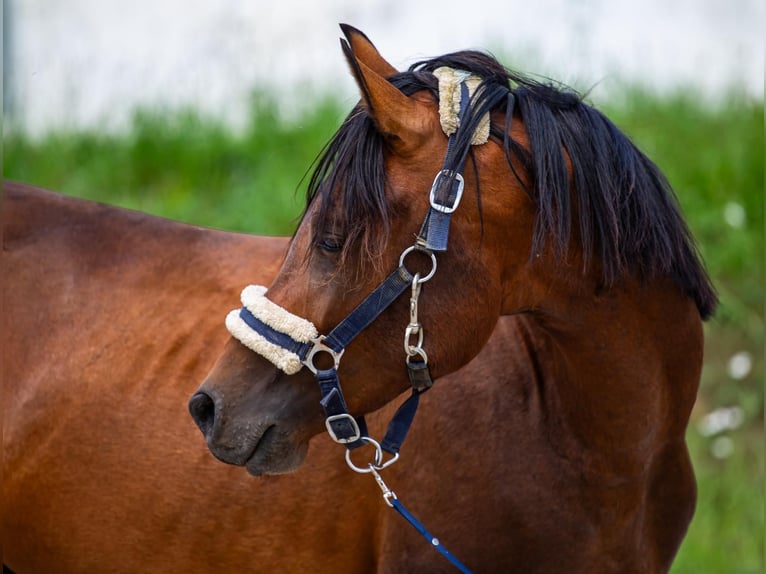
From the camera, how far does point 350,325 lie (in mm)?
2139

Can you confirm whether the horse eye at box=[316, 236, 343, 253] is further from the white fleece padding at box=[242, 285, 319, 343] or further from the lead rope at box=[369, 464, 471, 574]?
the lead rope at box=[369, 464, 471, 574]

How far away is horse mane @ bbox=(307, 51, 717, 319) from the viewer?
214 centimetres

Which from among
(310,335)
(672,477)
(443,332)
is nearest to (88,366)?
(310,335)

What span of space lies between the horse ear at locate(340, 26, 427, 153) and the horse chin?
71 cm

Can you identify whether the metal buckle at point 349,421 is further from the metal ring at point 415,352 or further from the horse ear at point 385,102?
the horse ear at point 385,102

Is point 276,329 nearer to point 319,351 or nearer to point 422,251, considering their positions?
point 319,351

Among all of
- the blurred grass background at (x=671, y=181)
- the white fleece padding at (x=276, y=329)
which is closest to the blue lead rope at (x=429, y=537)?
the white fleece padding at (x=276, y=329)

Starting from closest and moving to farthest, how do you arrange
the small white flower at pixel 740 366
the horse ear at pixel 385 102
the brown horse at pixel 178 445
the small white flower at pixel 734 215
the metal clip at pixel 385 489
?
the horse ear at pixel 385 102 < the metal clip at pixel 385 489 < the brown horse at pixel 178 445 < the small white flower at pixel 740 366 < the small white flower at pixel 734 215

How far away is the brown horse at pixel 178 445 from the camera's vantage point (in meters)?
2.52

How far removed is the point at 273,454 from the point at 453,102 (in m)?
0.91

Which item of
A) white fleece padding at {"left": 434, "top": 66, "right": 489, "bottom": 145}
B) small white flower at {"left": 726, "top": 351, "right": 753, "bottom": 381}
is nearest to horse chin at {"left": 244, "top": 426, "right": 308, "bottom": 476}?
white fleece padding at {"left": 434, "top": 66, "right": 489, "bottom": 145}

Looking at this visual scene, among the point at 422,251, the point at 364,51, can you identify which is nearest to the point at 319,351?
the point at 422,251

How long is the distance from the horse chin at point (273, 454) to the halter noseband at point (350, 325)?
0.35 feet

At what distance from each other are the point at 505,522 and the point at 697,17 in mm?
4957
